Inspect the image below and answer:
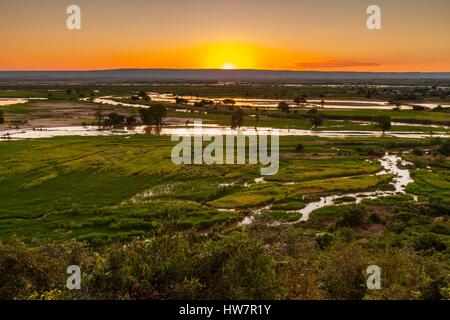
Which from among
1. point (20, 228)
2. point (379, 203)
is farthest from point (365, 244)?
point (20, 228)

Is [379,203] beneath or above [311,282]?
beneath

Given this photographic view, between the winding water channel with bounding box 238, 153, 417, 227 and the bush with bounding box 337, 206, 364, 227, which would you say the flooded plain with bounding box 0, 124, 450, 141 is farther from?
the bush with bounding box 337, 206, 364, 227

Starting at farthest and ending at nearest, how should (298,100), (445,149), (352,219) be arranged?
(298,100) < (445,149) < (352,219)

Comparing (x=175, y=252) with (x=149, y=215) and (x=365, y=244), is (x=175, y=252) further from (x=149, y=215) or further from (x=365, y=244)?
(x=149, y=215)

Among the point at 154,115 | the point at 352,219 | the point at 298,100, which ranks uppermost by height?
the point at 298,100

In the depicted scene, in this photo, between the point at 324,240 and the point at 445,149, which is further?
the point at 445,149

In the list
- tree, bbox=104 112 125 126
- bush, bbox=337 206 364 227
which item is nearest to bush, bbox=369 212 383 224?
bush, bbox=337 206 364 227

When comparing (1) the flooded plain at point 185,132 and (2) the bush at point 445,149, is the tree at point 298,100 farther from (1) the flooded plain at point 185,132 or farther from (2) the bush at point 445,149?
(2) the bush at point 445,149

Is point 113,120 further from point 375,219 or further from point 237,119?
point 375,219

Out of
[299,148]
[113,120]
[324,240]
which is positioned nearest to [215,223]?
[324,240]
